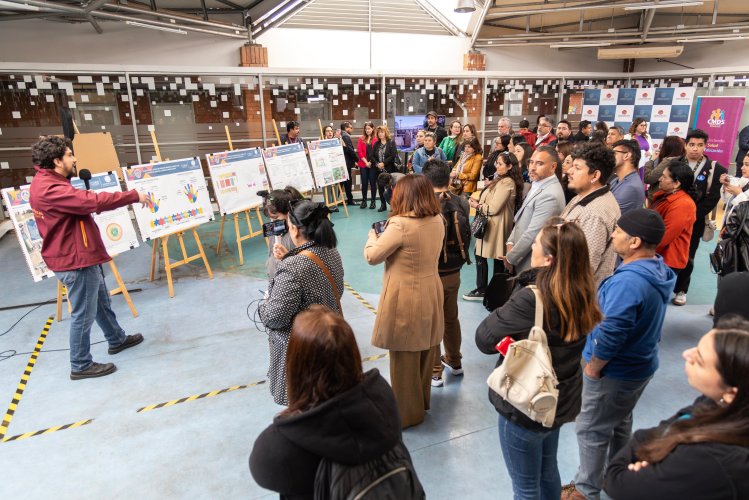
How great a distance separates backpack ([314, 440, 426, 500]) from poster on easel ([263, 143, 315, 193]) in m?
6.08

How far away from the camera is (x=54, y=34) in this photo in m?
8.48

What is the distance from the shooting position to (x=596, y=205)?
9.69 feet

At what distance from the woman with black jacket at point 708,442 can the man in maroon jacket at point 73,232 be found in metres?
3.69

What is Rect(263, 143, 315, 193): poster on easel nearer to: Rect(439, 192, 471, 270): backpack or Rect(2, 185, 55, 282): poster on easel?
Rect(2, 185, 55, 282): poster on easel

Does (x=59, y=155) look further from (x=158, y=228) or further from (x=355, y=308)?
(x=355, y=308)

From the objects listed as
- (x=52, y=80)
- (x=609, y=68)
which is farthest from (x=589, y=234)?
(x=609, y=68)

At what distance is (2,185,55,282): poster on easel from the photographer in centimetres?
423

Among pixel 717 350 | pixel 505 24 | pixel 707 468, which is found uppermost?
pixel 505 24

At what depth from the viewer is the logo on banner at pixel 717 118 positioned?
30.0 feet

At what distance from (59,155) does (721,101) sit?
11.2 metres

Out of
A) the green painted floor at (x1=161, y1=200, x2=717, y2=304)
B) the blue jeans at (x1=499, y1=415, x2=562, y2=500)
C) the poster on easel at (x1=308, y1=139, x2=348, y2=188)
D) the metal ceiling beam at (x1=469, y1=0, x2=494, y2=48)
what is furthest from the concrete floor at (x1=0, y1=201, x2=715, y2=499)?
the metal ceiling beam at (x1=469, y1=0, x2=494, y2=48)

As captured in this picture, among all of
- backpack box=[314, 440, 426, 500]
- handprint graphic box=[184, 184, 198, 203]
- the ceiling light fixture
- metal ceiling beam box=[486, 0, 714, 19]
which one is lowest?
backpack box=[314, 440, 426, 500]

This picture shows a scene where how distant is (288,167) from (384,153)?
1988 millimetres

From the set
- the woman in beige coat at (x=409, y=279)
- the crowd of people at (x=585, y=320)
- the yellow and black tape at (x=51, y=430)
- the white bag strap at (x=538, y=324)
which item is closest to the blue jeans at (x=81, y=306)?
the yellow and black tape at (x=51, y=430)
